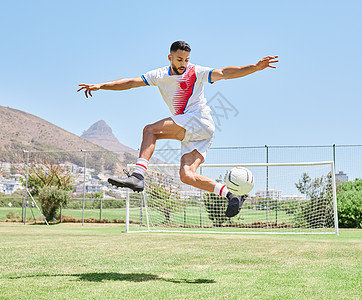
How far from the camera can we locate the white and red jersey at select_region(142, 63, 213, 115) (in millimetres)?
5270

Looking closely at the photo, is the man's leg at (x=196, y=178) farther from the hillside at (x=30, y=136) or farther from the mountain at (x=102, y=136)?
the mountain at (x=102, y=136)

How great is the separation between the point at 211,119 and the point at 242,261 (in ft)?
6.63

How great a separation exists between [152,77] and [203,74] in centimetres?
69

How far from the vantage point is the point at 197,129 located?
206 inches

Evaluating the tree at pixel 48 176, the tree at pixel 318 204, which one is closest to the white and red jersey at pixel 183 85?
the tree at pixel 318 204

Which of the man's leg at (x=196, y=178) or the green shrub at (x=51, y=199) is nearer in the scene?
the man's leg at (x=196, y=178)

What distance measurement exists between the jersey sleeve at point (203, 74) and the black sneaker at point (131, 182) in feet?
4.95

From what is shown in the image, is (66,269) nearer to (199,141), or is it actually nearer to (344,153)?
(199,141)

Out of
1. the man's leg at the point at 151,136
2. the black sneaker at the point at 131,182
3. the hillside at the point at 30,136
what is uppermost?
the hillside at the point at 30,136

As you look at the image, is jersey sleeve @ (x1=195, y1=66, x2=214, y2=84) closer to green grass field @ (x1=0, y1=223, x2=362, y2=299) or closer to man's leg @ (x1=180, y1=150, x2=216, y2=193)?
man's leg @ (x1=180, y1=150, x2=216, y2=193)

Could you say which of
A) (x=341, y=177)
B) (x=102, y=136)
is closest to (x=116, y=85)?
(x=341, y=177)

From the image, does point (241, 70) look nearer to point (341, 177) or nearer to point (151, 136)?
point (151, 136)

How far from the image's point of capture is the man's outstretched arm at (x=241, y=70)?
15.9 feet

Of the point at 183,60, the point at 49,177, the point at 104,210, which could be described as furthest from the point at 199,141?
the point at 104,210
